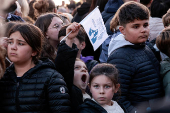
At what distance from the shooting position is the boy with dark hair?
3.04 meters

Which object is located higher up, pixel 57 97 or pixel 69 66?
pixel 69 66

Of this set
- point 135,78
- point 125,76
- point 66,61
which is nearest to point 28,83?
point 66,61

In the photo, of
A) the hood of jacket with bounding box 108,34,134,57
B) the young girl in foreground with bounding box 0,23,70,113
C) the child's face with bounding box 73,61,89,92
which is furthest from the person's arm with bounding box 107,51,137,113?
the young girl in foreground with bounding box 0,23,70,113

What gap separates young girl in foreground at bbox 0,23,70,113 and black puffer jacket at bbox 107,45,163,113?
0.75 meters

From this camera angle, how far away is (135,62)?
10.1ft

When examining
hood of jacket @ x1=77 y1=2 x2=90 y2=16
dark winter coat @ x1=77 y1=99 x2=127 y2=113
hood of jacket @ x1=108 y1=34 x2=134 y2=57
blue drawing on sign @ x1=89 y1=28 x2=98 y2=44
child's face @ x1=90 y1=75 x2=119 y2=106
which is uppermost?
blue drawing on sign @ x1=89 y1=28 x2=98 y2=44

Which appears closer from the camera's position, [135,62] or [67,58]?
[67,58]

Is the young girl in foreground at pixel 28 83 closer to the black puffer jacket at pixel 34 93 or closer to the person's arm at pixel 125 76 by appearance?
the black puffer jacket at pixel 34 93

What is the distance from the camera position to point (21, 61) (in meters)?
2.72

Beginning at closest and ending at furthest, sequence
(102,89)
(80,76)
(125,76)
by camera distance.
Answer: (102,89) → (125,76) → (80,76)

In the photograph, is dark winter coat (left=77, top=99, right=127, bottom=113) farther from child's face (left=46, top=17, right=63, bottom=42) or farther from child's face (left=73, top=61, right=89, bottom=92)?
child's face (left=46, top=17, right=63, bottom=42)

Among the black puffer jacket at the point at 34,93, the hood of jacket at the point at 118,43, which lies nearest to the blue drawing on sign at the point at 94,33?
the hood of jacket at the point at 118,43

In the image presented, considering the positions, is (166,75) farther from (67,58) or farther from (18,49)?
(18,49)

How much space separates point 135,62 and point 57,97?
1054 millimetres
